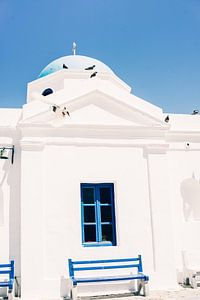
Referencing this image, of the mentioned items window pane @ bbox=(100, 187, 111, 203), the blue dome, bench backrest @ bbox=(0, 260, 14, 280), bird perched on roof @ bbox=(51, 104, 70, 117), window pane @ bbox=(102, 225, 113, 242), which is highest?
the blue dome

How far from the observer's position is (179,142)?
33.3 feet

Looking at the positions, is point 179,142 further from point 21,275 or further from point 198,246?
point 21,275

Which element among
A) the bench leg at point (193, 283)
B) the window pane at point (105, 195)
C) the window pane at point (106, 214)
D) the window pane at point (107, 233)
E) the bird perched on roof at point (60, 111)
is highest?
the bird perched on roof at point (60, 111)

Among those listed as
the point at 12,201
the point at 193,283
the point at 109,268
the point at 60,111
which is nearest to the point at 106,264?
the point at 109,268

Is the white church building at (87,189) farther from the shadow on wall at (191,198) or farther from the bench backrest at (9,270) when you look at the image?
the bench backrest at (9,270)

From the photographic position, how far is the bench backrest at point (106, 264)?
26.6 feet

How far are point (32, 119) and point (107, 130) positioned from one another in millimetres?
1836

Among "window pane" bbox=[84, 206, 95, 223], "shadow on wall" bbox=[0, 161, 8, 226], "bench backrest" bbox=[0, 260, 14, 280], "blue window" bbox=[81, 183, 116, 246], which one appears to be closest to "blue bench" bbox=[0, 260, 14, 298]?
"bench backrest" bbox=[0, 260, 14, 280]

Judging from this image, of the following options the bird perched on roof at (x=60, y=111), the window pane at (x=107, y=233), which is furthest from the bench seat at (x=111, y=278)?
the bird perched on roof at (x=60, y=111)

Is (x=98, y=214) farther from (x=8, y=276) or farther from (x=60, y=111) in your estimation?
(x=60, y=111)

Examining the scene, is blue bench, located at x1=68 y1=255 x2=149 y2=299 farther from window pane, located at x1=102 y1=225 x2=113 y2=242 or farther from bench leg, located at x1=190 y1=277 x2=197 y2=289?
bench leg, located at x1=190 y1=277 x2=197 y2=289

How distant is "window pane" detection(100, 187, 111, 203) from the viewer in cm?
898

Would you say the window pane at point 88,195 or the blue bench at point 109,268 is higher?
the window pane at point 88,195

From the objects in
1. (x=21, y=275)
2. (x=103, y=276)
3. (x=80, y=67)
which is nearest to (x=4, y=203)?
(x=21, y=275)
